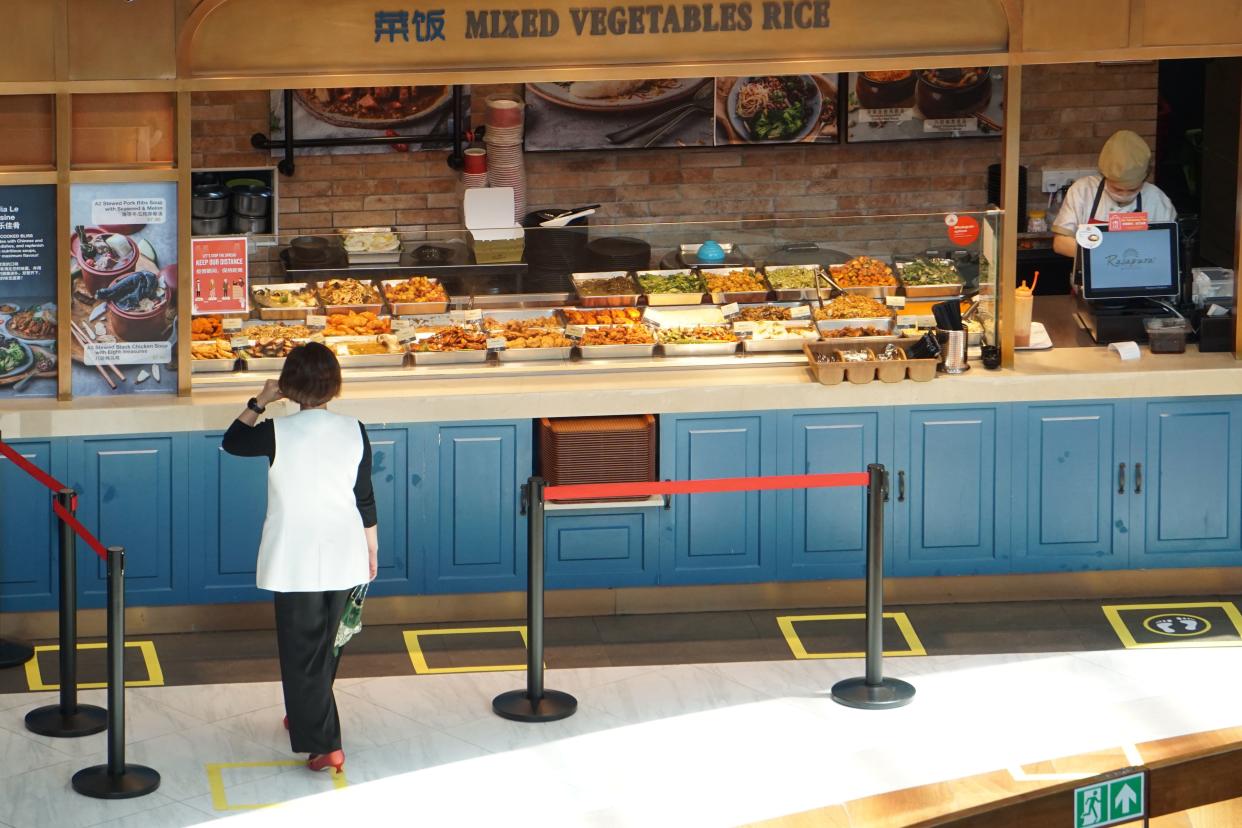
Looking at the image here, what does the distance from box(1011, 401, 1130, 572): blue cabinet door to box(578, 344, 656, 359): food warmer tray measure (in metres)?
1.65

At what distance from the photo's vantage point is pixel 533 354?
823cm

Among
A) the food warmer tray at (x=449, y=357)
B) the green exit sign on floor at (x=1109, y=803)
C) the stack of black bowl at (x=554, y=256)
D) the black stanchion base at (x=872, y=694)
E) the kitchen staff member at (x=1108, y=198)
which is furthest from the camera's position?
the kitchen staff member at (x=1108, y=198)

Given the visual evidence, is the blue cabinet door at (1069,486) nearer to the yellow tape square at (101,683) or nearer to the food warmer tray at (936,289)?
the food warmer tray at (936,289)

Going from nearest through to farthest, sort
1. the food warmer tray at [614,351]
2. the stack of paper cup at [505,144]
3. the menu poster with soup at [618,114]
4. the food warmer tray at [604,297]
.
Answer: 1. the food warmer tray at [614,351]
2. the food warmer tray at [604,297]
3. the stack of paper cup at [505,144]
4. the menu poster with soup at [618,114]

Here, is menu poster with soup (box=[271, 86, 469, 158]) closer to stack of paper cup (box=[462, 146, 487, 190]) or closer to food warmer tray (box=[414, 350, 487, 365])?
stack of paper cup (box=[462, 146, 487, 190])

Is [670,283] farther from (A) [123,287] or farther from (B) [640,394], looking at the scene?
(A) [123,287]

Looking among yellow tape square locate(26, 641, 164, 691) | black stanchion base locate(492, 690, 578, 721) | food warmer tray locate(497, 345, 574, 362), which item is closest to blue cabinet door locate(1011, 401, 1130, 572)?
food warmer tray locate(497, 345, 574, 362)

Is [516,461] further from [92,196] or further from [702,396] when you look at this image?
[92,196]

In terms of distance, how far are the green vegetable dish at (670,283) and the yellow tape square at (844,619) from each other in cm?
151

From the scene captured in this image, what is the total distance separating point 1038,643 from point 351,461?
325cm

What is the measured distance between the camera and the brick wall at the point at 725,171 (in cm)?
1061

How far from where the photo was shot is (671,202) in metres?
11.0

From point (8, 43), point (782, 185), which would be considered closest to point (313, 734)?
point (8, 43)

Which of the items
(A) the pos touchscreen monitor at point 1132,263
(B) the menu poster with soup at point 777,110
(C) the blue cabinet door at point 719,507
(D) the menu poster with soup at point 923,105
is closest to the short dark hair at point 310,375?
(C) the blue cabinet door at point 719,507
